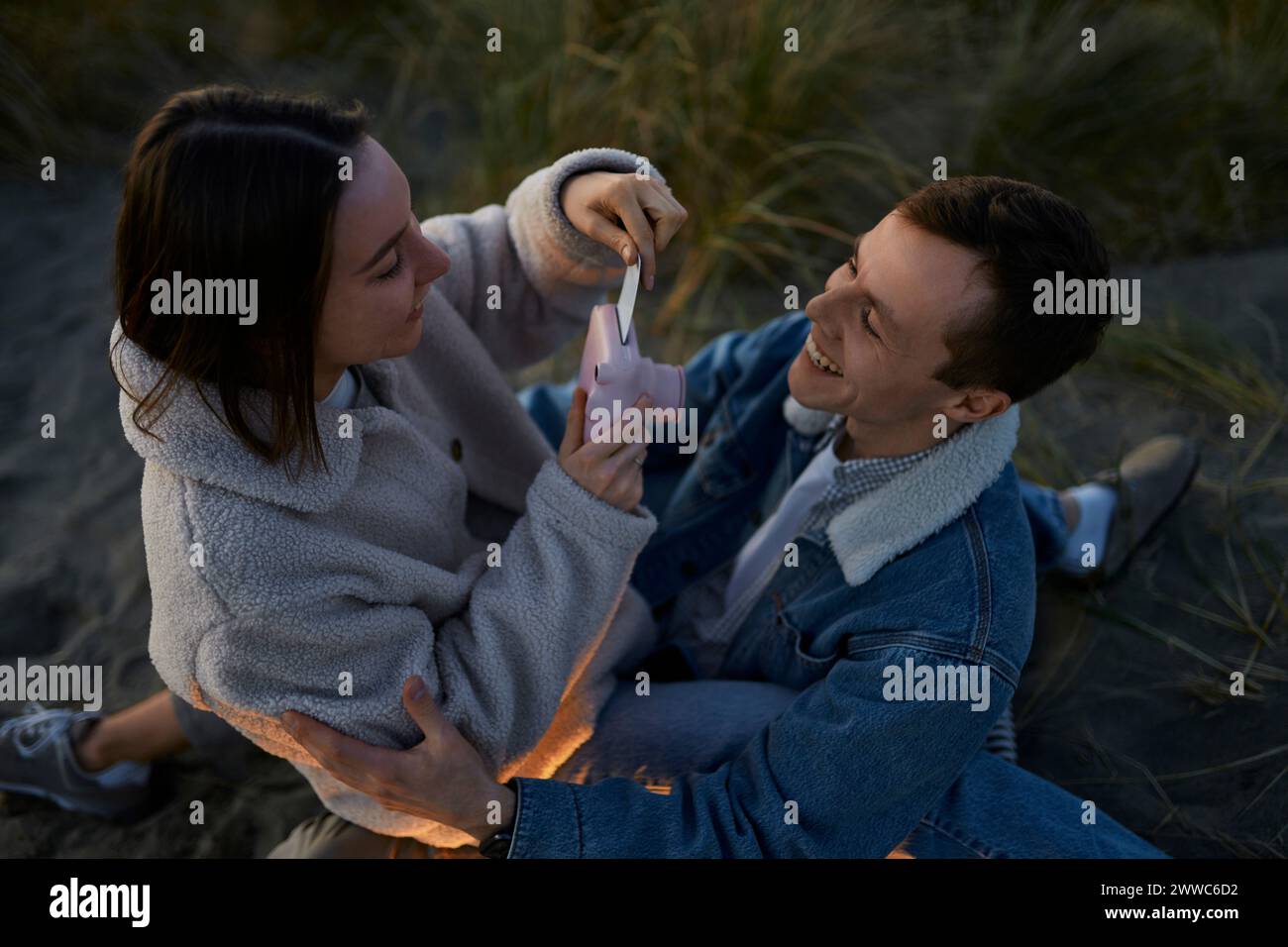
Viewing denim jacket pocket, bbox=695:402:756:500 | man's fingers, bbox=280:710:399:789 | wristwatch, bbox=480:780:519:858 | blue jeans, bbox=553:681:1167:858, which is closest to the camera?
man's fingers, bbox=280:710:399:789

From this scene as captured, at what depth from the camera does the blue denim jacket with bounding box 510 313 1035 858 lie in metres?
1.70

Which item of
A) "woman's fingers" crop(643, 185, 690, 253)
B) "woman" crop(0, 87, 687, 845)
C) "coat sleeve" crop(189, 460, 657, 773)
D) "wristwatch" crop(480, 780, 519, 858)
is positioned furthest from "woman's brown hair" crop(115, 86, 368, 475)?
"wristwatch" crop(480, 780, 519, 858)

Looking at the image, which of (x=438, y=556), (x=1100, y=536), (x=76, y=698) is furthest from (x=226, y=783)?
(x=1100, y=536)

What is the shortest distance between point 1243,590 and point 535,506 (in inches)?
73.7

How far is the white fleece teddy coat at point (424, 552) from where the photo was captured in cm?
155

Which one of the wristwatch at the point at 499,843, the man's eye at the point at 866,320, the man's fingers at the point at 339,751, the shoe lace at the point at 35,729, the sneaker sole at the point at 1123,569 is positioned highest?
the man's eye at the point at 866,320

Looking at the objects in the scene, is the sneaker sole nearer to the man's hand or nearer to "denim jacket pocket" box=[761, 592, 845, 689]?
"denim jacket pocket" box=[761, 592, 845, 689]

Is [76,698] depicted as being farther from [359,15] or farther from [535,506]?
[359,15]

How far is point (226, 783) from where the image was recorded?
2.46m

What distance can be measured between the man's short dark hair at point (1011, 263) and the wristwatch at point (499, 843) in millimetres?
1058

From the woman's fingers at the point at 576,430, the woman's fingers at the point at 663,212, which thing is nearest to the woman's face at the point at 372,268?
the woman's fingers at the point at 576,430

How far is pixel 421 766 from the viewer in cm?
169

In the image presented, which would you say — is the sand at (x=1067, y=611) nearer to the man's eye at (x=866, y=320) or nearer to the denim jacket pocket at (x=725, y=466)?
the denim jacket pocket at (x=725, y=466)

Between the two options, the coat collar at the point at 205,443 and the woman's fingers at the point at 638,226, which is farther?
the woman's fingers at the point at 638,226
